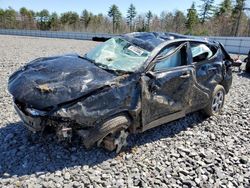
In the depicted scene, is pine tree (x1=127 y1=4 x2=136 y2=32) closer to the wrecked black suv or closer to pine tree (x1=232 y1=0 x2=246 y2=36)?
pine tree (x1=232 y1=0 x2=246 y2=36)

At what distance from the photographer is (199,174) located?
A: 3346mm

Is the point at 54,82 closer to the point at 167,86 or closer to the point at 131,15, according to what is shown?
the point at 167,86

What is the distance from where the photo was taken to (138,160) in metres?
3.50

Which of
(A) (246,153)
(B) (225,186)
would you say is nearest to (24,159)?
(B) (225,186)

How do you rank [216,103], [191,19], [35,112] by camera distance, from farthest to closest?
[191,19]
[216,103]
[35,112]

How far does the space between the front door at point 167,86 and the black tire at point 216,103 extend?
919 millimetres

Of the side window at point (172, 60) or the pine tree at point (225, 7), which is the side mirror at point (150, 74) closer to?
the side window at point (172, 60)

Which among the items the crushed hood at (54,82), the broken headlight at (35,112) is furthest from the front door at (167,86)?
the broken headlight at (35,112)

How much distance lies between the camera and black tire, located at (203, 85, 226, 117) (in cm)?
498

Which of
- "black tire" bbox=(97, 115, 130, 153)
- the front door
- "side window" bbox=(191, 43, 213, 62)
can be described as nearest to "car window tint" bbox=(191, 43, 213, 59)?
"side window" bbox=(191, 43, 213, 62)

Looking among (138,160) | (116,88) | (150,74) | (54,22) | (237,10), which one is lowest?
(138,160)

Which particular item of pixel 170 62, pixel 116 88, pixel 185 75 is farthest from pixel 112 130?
pixel 185 75

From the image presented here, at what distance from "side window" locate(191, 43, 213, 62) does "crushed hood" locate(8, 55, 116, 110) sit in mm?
1866

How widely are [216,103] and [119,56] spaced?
8.09 feet
